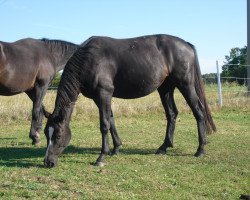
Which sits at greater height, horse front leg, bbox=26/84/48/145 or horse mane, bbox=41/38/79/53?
horse mane, bbox=41/38/79/53

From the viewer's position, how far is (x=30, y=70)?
9.16 metres

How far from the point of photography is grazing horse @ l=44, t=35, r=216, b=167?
6.80m

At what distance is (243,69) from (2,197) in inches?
1950

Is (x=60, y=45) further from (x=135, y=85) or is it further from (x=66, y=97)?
(x=66, y=97)

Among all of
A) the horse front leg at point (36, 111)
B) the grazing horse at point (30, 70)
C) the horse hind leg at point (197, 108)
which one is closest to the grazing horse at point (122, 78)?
the horse hind leg at point (197, 108)

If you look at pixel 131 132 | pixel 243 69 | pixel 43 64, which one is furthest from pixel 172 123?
pixel 243 69

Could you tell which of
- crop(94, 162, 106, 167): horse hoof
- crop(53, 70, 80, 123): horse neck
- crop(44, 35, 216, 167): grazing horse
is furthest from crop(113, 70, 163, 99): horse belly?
crop(94, 162, 106, 167): horse hoof

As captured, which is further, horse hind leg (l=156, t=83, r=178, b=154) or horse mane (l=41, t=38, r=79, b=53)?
horse mane (l=41, t=38, r=79, b=53)

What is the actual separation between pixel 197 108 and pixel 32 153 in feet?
11.4

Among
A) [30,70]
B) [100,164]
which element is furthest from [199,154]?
[30,70]

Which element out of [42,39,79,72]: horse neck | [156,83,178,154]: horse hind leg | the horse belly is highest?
[42,39,79,72]: horse neck

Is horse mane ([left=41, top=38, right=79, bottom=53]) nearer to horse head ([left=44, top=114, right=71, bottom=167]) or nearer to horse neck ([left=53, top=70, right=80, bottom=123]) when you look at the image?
horse neck ([left=53, top=70, right=80, bottom=123])

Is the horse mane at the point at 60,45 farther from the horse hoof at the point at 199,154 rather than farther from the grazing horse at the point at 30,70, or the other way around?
the horse hoof at the point at 199,154

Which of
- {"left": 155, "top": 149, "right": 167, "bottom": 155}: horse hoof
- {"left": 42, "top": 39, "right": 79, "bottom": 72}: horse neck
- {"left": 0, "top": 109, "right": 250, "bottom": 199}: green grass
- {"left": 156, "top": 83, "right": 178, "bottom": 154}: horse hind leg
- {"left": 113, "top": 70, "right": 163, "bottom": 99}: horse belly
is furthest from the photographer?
{"left": 42, "top": 39, "right": 79, "bottom": 72}: horse neck
